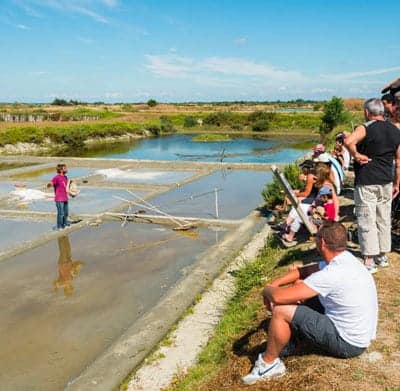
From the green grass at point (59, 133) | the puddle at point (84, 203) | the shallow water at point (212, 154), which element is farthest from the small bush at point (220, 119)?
the puddle at point (84, 203)

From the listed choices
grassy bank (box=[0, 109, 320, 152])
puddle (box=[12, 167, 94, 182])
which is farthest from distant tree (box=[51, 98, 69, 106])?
puddle (box=[12, 167, 94, 182])

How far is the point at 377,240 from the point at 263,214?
5163 millimetres

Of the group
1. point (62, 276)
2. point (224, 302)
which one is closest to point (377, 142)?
point (224, 302)

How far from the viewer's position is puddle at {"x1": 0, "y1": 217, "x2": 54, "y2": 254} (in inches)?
319

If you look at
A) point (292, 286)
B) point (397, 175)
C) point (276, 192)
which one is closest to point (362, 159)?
point (397, 175)

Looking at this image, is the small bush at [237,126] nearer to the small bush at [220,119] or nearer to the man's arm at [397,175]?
the small bush at [220,119]

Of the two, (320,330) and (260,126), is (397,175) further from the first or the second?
(260,126)

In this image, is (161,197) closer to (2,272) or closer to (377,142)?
(2,272)

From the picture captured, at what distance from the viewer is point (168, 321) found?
462 cm

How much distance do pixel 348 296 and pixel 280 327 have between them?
0.45m

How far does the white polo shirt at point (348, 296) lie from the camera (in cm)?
265

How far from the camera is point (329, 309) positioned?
9.10 feet

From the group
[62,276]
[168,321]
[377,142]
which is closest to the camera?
[377,142]

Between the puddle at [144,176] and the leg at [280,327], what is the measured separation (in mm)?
11754
